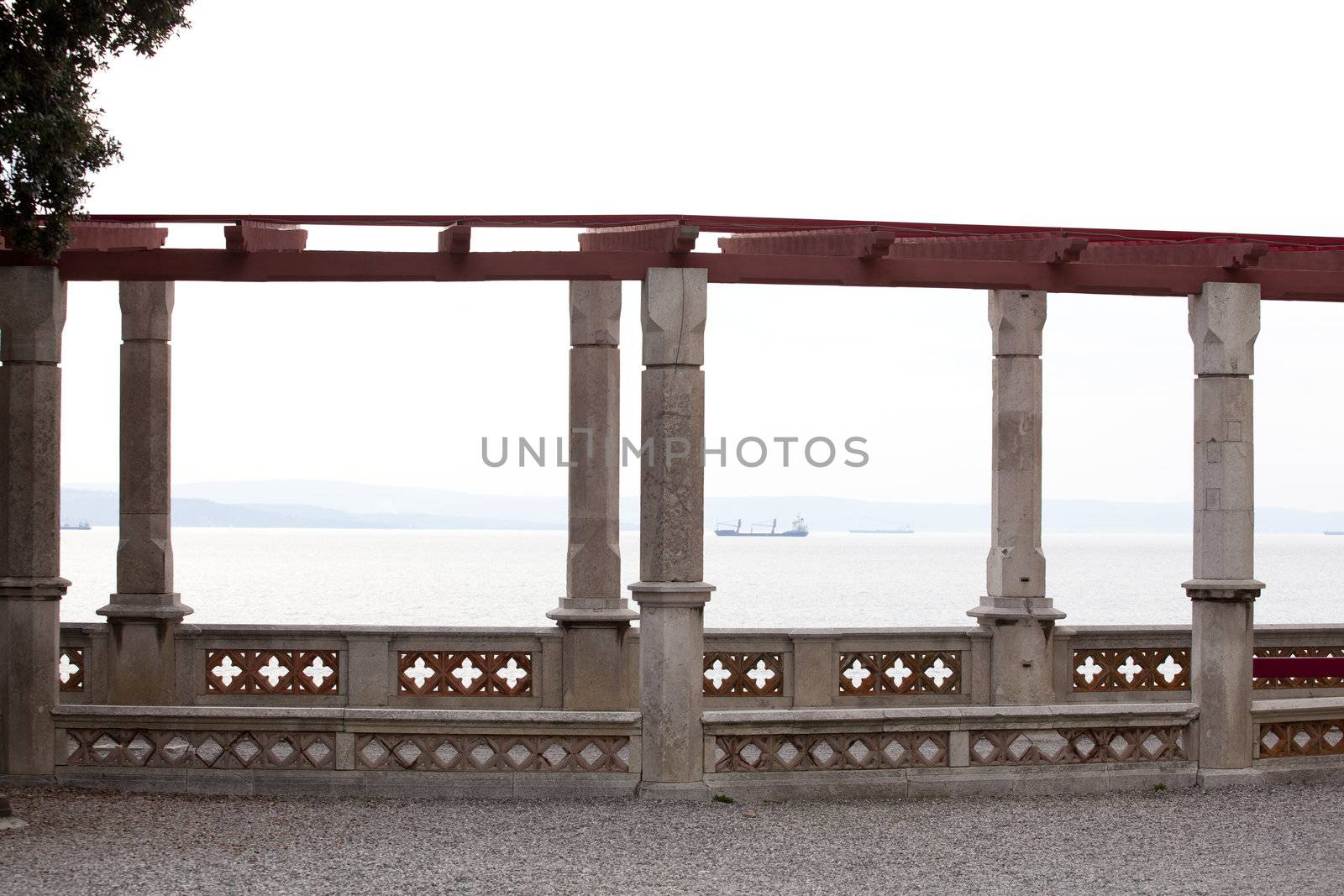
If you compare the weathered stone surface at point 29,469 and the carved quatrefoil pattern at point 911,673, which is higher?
the weathered stone surface at point 29,469

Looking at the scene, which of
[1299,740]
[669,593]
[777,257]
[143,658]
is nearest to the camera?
[669,593]

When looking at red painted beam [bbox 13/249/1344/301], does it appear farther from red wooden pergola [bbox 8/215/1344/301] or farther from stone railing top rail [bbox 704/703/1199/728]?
stone railing top rail [bbox 704/703/1199/728]

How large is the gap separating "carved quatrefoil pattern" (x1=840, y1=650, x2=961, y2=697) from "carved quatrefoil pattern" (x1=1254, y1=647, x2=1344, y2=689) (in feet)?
9.29

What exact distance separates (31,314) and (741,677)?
6.53 m

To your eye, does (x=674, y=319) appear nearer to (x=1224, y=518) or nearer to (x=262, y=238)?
(x=262, y=238)

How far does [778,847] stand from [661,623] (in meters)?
1.84

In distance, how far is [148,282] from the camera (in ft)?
48.7

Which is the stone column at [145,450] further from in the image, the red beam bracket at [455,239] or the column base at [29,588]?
the red beam bracket at [455,239]

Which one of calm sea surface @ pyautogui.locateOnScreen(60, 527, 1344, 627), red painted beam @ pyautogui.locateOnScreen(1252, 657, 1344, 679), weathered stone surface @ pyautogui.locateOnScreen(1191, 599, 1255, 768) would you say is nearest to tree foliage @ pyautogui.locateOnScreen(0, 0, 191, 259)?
weathered stone surface @ pyautogui.locateOnScreen(1191, 599, 1255, 768)

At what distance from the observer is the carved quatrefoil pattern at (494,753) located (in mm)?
11414

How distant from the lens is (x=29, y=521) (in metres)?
11.7

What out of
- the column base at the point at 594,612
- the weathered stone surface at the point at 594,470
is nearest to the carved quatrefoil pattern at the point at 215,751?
the column base at the point at 594,612

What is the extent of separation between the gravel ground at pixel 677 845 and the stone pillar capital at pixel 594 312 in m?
4.94

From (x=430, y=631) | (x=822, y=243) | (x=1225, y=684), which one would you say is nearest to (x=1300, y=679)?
(x=1225, y=684)
